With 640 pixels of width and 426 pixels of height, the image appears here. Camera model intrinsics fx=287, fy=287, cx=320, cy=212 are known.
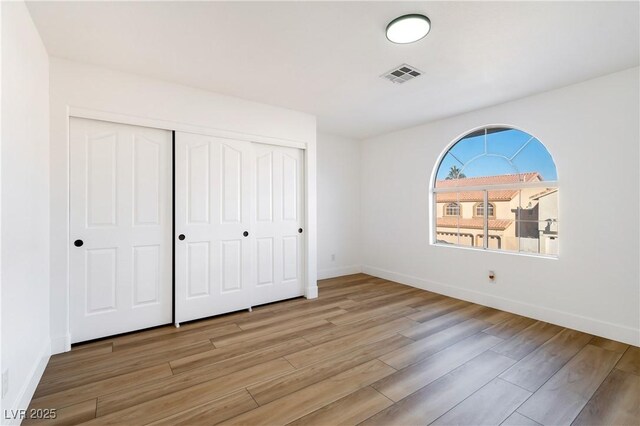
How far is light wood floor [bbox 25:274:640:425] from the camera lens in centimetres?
178

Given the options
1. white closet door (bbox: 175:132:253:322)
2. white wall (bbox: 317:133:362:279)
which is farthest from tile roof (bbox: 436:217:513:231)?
white closet door (bbox: 175:132:253:322)

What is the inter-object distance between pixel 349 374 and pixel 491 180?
10.2ft

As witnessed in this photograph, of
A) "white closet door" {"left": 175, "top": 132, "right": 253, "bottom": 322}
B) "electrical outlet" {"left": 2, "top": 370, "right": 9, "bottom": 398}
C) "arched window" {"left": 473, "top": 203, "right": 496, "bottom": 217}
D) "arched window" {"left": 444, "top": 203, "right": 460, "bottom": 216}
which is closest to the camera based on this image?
"electrical outlet" {"left": 2, "top": 370, "right": 9, "bottom": 398}

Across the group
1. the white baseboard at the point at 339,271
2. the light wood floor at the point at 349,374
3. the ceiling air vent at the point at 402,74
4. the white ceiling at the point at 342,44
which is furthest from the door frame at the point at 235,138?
the ceiling air vent at the point at 402,74

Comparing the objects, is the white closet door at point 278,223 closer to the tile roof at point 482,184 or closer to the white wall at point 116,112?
the white wall at point 116,112

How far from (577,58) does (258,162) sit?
3379 mm

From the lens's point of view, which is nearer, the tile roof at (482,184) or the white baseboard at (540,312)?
the white baseboard at (540,312)

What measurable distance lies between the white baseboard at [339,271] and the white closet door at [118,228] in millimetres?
2661

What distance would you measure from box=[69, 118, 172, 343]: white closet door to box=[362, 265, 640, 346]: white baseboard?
11.8 ft

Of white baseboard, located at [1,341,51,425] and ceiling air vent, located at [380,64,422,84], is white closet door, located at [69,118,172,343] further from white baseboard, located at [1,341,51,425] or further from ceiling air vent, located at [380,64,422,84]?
ceiling air vent, located at [380,64,422,84]

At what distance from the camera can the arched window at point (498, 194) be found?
3.38 m

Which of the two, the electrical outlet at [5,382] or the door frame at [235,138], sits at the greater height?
the door frame at [235,138]

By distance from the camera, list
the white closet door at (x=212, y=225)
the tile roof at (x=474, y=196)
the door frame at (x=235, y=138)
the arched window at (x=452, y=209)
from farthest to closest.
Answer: the arched window at (x=452, y=209) < the tile roof at (x=474, y=196) < the white closet door at (x=212, y=225) < the door frame at (x=235, y=138)

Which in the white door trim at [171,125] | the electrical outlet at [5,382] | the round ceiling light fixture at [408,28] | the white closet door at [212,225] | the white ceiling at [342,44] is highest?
the white ceiling at [342,44]
